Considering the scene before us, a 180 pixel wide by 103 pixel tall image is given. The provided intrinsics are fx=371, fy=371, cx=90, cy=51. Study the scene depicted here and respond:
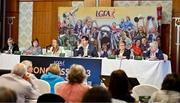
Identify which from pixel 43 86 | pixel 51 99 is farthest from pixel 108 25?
pixel 51 99

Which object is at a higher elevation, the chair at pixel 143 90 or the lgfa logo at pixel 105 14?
the lgfa logo at pixel 105 14

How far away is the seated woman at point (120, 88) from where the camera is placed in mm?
3372

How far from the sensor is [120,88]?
11.2 feet

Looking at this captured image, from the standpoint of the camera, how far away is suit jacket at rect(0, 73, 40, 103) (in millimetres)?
4017

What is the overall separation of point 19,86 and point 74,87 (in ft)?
2.18

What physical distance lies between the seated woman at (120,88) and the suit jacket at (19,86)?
1133mm

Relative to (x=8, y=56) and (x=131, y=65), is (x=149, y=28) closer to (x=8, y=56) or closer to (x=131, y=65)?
(x=131, y=65)

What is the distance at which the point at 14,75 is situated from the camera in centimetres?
421

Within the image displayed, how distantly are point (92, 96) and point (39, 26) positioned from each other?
9045 millimetres

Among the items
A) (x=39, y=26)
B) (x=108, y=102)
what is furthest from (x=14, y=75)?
(x=39, y=26)

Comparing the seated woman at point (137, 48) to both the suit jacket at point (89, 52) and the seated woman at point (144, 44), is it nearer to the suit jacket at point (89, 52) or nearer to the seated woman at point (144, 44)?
the seated woman at point (144, 44)

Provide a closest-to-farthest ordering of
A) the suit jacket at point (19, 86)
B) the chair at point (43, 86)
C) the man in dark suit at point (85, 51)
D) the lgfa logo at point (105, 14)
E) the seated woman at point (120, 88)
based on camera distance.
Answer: the seated woman at point (120, 88)
the suit jacket at point (19, 86)
the chair at point (43, 86)
the man in dark suit at point (85, 51)
the lgfa logo at point (105, 14)

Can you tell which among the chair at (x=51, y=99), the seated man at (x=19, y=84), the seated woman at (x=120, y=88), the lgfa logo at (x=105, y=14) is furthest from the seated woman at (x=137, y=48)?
the chair at (x=51, y=99)

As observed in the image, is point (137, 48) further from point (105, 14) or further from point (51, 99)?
point (51, 99)
